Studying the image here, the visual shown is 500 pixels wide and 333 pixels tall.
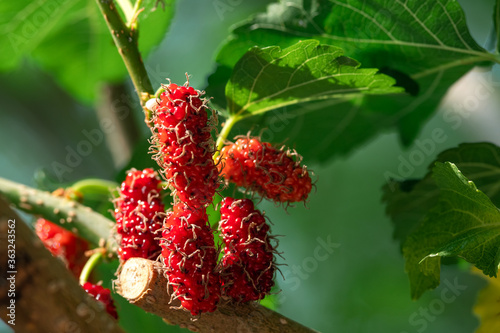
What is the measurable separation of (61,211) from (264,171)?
37 centimetres

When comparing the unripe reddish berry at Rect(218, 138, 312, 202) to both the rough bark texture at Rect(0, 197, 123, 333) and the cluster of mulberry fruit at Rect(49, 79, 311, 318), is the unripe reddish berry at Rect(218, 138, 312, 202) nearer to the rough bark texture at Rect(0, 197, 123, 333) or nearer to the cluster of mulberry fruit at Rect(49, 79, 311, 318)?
the cluster of mulberry fruit at Rect(49, 79, 311, 318)

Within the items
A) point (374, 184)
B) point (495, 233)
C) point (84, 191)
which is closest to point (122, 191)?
point (84, 191)

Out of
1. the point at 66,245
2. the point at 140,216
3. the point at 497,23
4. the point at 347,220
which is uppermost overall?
the point at 497,23

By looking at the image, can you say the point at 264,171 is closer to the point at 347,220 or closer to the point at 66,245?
the point at 66,245

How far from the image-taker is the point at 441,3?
2.50 ft

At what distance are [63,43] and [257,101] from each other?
0.87 meters

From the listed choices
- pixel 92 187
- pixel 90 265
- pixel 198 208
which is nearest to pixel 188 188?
pixel 198 208

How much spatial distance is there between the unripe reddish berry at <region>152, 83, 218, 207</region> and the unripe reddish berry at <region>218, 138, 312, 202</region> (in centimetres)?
7

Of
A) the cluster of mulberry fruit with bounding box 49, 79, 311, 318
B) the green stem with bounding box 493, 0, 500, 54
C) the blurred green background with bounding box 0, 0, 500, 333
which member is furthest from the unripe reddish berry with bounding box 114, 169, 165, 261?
the blurred green background with bounding box 0, 0, 500, 333

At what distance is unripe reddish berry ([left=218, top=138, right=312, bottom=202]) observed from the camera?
0.65m

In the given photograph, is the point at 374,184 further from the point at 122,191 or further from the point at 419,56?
the point at 122,191

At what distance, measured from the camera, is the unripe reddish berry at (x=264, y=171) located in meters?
0.65

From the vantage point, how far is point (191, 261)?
0.58m

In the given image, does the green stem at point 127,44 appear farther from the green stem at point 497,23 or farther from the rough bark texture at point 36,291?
the green stem at point 497,23
